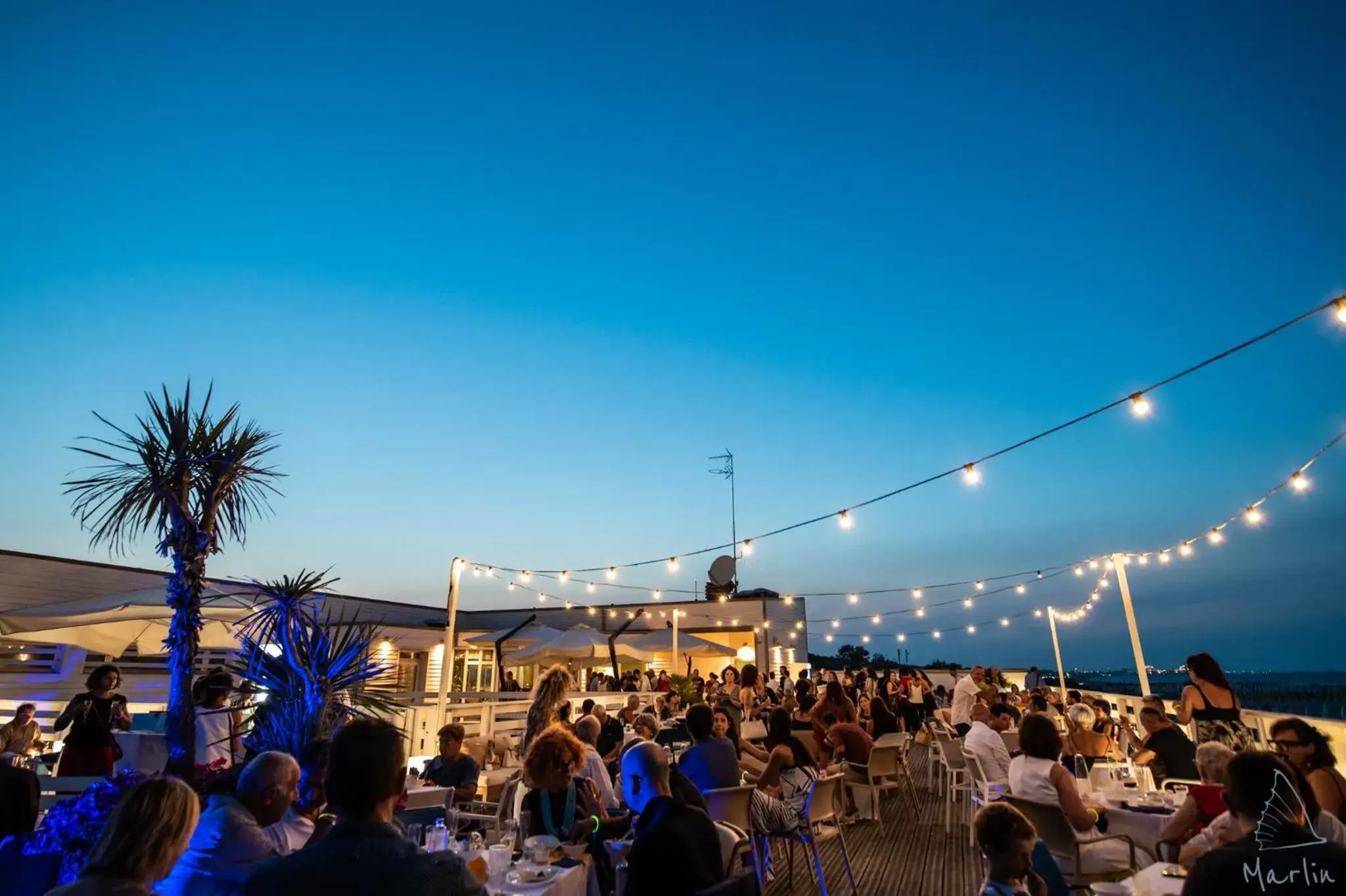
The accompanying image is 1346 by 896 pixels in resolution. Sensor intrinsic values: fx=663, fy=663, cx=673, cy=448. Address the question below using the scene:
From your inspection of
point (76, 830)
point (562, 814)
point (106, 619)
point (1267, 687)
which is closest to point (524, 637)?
point (106, 619)

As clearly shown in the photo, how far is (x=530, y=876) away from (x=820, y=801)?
10.7 feet

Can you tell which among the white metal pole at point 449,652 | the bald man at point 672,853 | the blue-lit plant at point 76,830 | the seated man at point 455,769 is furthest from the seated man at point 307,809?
the white metal pole at point 449,652

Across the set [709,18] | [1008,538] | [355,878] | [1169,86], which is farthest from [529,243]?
[1008,538]

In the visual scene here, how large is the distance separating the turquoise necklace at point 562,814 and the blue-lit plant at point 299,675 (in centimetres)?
186

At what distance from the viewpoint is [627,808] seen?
5191 millimetres

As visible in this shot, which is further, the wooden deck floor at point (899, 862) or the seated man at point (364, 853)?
the wooden deck floor at point (899, 862)

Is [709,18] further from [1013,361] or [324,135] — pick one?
[1013,361]

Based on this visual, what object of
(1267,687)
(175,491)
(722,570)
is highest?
(722,570)

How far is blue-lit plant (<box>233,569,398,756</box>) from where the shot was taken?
498 cm

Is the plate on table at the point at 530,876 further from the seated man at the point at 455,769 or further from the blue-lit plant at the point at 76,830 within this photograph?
the seated man at the point at 455,769

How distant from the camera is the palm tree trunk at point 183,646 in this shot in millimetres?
6105

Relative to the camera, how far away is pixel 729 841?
3807 mm

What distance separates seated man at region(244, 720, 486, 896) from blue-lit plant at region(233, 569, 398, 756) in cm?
371

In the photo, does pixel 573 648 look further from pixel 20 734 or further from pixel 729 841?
pixel 729 841
